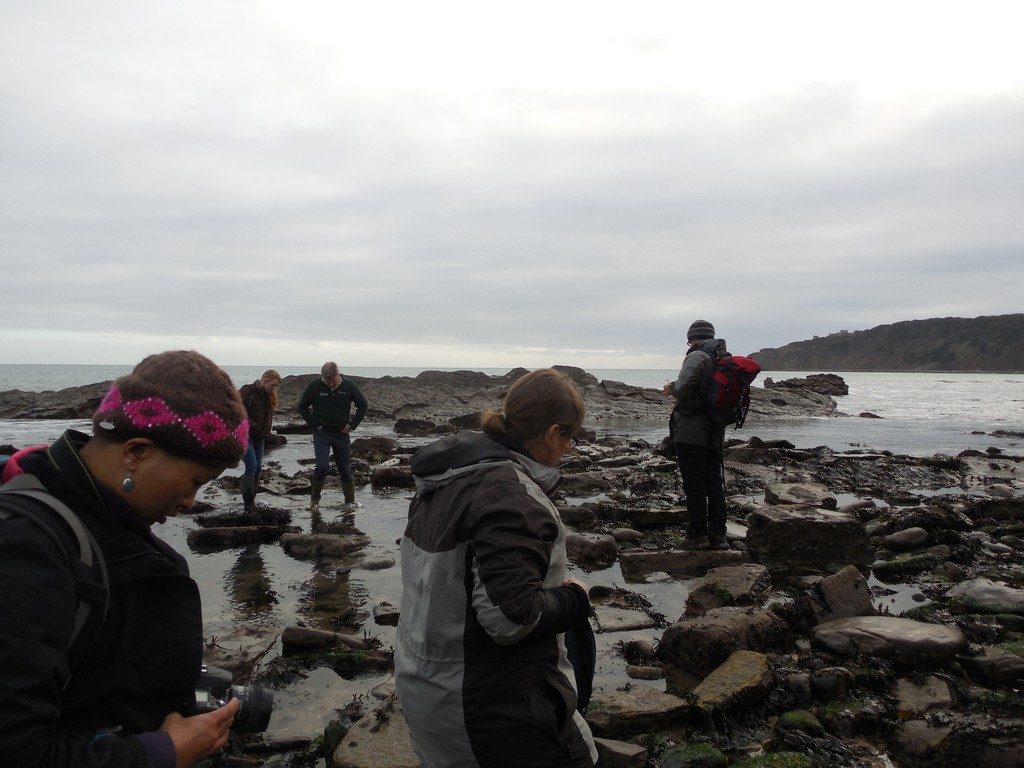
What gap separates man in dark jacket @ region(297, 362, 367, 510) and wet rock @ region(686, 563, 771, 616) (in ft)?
20.1

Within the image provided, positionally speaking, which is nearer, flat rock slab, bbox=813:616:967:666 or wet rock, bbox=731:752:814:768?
wet rock, bbox=731:752:814:768

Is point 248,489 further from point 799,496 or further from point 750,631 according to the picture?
point 799,496

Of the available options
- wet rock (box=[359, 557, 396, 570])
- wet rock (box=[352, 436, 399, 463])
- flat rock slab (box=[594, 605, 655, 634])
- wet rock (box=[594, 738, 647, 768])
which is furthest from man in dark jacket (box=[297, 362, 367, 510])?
wet rock (box=[594, 738, 647, 768])

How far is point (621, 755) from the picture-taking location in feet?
13.0

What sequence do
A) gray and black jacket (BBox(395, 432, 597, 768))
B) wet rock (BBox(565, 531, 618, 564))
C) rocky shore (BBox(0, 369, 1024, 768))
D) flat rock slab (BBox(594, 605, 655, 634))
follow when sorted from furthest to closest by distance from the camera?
wet rock (BBox(565, 531, 618, 564)) → flat rock slab (BBox(594, 605, 655, 634)) → rocky shore (BBox(0, 369, 1024, 768)) → gray and black jacket (BBox(395, 432, 597, 768))

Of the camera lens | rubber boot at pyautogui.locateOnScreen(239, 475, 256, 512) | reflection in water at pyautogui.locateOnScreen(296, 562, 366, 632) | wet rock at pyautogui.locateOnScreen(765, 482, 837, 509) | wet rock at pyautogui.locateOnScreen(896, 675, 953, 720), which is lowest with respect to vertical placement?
reflection in water at pyautogui.locateOnScreen(296, 562, 366, 632)

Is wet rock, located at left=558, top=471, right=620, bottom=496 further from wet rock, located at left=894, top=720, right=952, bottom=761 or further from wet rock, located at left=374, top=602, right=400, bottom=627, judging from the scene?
wet rock, located at left=894, top=720, right=952, bottom=761

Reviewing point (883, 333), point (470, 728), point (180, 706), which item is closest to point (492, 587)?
point (470, 728)

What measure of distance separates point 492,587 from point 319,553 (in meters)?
7.03

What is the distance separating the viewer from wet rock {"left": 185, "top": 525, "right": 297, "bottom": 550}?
9.22 metres

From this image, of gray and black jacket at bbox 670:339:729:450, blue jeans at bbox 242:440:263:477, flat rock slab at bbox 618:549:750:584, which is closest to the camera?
flat rock slab at bbox 618:549:750:584

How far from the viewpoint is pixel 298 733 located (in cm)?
444

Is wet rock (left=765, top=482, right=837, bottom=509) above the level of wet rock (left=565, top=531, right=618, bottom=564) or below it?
above

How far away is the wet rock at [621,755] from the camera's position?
395 centimetres
